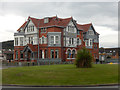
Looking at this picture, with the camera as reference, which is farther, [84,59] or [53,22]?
[53,22]

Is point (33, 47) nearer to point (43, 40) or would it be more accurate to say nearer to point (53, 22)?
point (43, 40)

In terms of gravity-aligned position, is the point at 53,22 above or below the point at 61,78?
above


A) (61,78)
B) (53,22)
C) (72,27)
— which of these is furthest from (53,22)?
(61,78)

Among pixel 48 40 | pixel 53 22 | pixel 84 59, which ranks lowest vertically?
pixel 84 59

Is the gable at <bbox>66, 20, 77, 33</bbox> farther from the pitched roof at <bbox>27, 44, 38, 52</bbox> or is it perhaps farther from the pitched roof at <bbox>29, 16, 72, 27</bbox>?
the pitched roof at <bbox>27, 44, 38, 52</bbox>

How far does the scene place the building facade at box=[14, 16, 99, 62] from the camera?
167ft

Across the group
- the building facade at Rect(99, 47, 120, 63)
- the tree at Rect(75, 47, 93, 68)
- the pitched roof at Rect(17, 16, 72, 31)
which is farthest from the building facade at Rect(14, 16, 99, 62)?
the tree at Rect(75, 47, 93, 68)

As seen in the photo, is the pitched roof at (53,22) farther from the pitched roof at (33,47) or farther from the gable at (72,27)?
the pitched roof at (33,47)

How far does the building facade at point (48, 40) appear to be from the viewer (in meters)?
50.9

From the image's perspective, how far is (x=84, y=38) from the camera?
62.0m

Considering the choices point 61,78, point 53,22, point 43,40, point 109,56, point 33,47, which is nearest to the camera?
point 61,78

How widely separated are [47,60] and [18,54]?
10705mm

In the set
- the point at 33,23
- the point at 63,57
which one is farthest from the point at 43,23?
the point at 63,57

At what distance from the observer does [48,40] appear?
51.1 m
